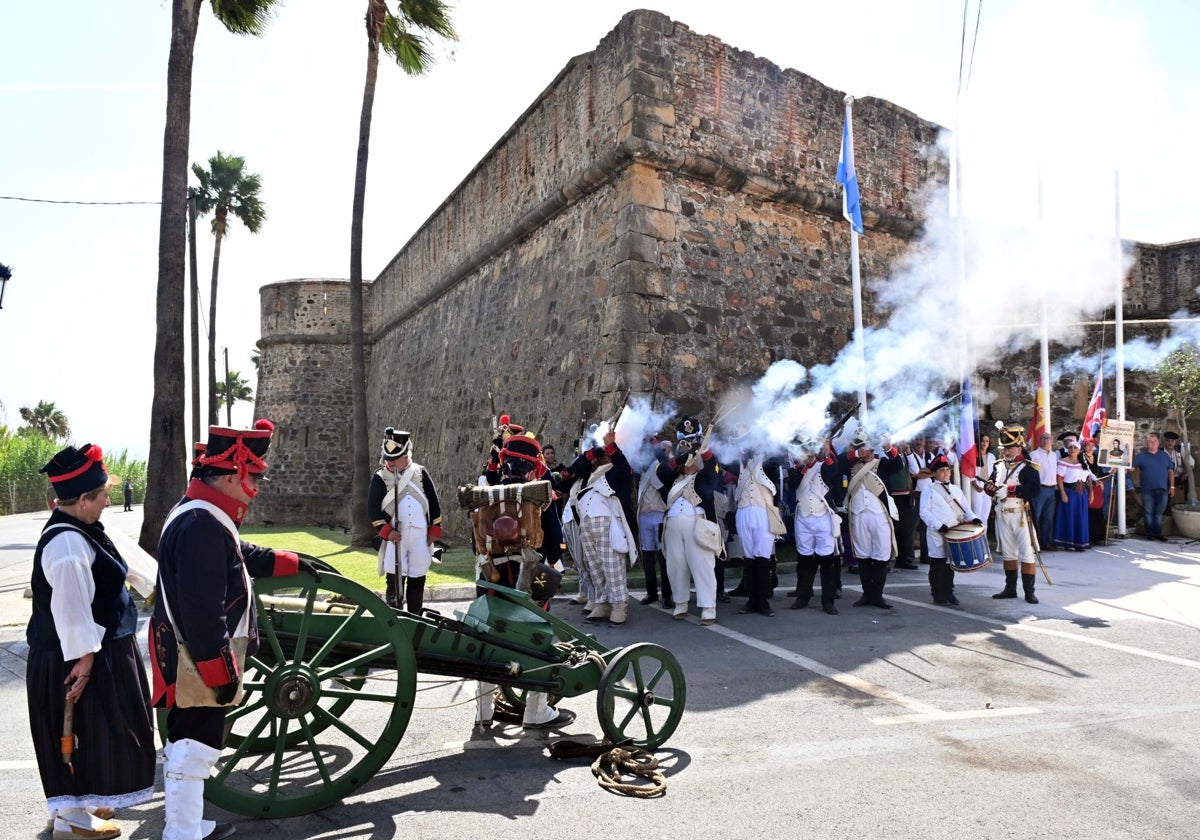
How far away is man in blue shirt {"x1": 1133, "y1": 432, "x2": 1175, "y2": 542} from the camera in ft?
40.6

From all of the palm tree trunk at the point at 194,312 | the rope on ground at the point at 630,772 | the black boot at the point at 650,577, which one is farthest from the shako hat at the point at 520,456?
the palm tree trunk at the point at 194,312

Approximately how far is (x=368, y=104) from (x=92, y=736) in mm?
14593

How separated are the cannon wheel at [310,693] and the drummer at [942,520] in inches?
234

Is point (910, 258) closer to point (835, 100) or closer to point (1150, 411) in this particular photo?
point (835, 100)

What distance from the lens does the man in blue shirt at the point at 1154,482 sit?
12375mm

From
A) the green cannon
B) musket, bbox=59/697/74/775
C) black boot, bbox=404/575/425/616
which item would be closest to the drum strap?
the green cannon

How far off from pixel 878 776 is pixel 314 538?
16.5 meters

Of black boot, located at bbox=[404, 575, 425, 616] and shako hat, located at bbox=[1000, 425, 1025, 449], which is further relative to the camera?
shako hat, located at bbox=[1000, 425, 1025, 449]

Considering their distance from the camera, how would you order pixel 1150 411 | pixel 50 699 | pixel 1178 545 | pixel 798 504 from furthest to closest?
pixel 1150 411, pixel 1178 545, pixel 798 504, pixel 50 699

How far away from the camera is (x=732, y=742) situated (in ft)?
13.4

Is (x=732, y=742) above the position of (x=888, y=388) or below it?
below


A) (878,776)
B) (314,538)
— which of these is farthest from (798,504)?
(314,538)

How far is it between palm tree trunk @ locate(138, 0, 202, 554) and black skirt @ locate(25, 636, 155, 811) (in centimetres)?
706

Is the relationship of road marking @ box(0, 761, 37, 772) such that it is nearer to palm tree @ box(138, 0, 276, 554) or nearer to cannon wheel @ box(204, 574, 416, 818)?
cannon wheel @ box(204, 574, 416, 818)
